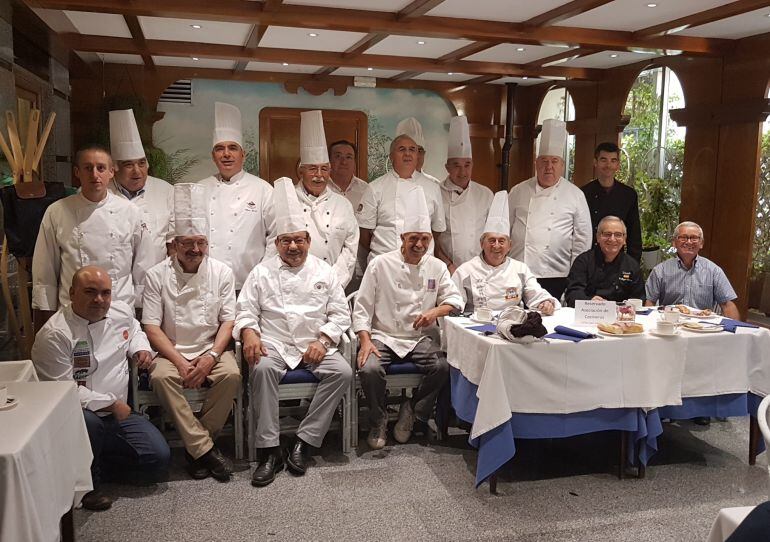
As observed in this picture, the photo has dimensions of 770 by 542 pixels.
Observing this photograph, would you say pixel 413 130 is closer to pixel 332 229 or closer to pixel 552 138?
pixel 552 138

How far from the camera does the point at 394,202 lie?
Result: 4.12 metres

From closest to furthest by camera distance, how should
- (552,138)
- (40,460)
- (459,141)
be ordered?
(40,460) → (552,138) → (459,141)

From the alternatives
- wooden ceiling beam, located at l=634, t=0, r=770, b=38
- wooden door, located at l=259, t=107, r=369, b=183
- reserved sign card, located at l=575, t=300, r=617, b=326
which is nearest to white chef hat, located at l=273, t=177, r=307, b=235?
reserved sign card, located at l=575, t=300, r=617, b=326

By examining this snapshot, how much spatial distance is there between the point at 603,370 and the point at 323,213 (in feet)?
5.82

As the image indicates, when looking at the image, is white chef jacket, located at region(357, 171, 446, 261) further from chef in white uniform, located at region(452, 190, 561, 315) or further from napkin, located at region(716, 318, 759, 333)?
napkin, located at region(716, 318, 759, 333)

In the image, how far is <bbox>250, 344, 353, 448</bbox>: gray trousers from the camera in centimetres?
316

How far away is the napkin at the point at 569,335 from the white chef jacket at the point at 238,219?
5.28ft

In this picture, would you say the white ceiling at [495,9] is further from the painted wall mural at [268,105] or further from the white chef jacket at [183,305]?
the painted wall mural at [268,105]

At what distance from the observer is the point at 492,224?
362 centimetres

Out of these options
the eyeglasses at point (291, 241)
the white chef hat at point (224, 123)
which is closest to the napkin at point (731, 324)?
the eyeglasses at point (291, 241)

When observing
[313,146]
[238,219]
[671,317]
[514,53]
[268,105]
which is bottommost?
[671,317]

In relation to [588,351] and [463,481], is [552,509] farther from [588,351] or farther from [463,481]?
[588,351]

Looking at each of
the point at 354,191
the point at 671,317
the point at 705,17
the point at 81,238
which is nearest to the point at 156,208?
the point at 81,238

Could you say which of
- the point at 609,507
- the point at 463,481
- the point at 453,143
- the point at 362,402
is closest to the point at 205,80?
the point at 453,143
